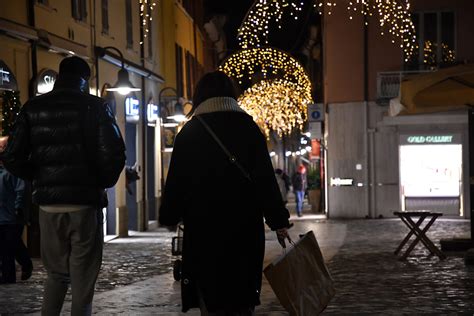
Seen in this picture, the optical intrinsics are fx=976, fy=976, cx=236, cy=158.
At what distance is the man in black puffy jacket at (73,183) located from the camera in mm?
6277

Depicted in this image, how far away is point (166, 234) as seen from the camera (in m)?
22.9

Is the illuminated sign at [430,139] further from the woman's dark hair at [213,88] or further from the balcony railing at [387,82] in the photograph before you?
the woman's dark hair at [213,88]

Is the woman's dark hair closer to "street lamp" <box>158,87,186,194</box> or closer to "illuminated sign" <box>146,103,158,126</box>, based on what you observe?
"illuminated sign" <box>146,103,158,126</box>

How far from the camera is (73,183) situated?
20.6 feet

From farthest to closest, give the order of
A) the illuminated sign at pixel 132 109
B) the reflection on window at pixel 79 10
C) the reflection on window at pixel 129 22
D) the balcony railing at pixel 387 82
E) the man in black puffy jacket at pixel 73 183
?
1. the balcony railing at pixel 387 82
2. the reflection on window at pixel 129 22
3. the illuminated sign at pixel 132 109
4. the reflection on window at pixel 79 10
5. the man in black puffy jacket at pixel 73 183

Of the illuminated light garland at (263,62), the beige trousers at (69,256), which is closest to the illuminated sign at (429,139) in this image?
the illuminated light garland at (263,62)

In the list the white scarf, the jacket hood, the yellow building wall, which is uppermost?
the yellow building wall

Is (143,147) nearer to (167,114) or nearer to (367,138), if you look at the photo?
(167,114)

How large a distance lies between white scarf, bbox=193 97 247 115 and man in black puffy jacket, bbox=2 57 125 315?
2.83ft

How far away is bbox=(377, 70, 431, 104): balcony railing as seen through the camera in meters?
28.7

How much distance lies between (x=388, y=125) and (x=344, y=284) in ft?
58.4

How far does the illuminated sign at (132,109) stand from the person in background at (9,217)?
10766 millimetres

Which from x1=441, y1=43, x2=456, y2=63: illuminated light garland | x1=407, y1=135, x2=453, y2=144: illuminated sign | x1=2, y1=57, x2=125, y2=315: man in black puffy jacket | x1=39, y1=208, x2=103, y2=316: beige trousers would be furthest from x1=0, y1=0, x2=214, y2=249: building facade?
x1=39, y1=208, x2=103, y2=316: beige trousers

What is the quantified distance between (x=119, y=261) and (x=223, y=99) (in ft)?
34.2
